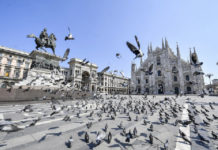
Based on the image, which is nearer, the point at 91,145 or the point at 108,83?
the point at 91,145

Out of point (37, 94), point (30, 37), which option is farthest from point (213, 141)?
point (30, 37)

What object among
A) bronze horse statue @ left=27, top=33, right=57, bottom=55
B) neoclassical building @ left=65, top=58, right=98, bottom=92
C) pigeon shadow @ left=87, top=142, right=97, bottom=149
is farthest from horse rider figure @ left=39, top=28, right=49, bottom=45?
neoclassical building @ left=65, top=58, right=98, bottom=92

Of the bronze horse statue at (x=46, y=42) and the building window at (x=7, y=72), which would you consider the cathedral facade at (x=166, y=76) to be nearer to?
the bronze horse statue at (x=46, y=42)

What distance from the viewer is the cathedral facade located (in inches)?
1368

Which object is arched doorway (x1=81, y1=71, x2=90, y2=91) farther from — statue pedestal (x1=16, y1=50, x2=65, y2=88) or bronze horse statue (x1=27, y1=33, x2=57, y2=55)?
bronze horse statue (x1=27, y1=33, x2=57, y2=55)

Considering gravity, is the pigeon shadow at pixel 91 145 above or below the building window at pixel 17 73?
below

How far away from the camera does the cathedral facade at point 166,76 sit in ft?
114

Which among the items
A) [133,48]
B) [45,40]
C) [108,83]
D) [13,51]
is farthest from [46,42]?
[108,83]

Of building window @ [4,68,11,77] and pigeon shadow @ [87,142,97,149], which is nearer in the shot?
pigeon shadow @ [87,142,97,149]

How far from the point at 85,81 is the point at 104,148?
4875 centimetres

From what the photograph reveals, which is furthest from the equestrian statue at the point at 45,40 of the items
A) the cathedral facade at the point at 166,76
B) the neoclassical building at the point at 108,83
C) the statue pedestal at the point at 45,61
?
the neoclassical building at the point at 108,83

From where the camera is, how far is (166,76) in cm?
3959

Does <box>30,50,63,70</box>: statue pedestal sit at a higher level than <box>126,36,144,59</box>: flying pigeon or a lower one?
higher

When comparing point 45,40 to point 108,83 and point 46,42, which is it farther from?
point 108,83
